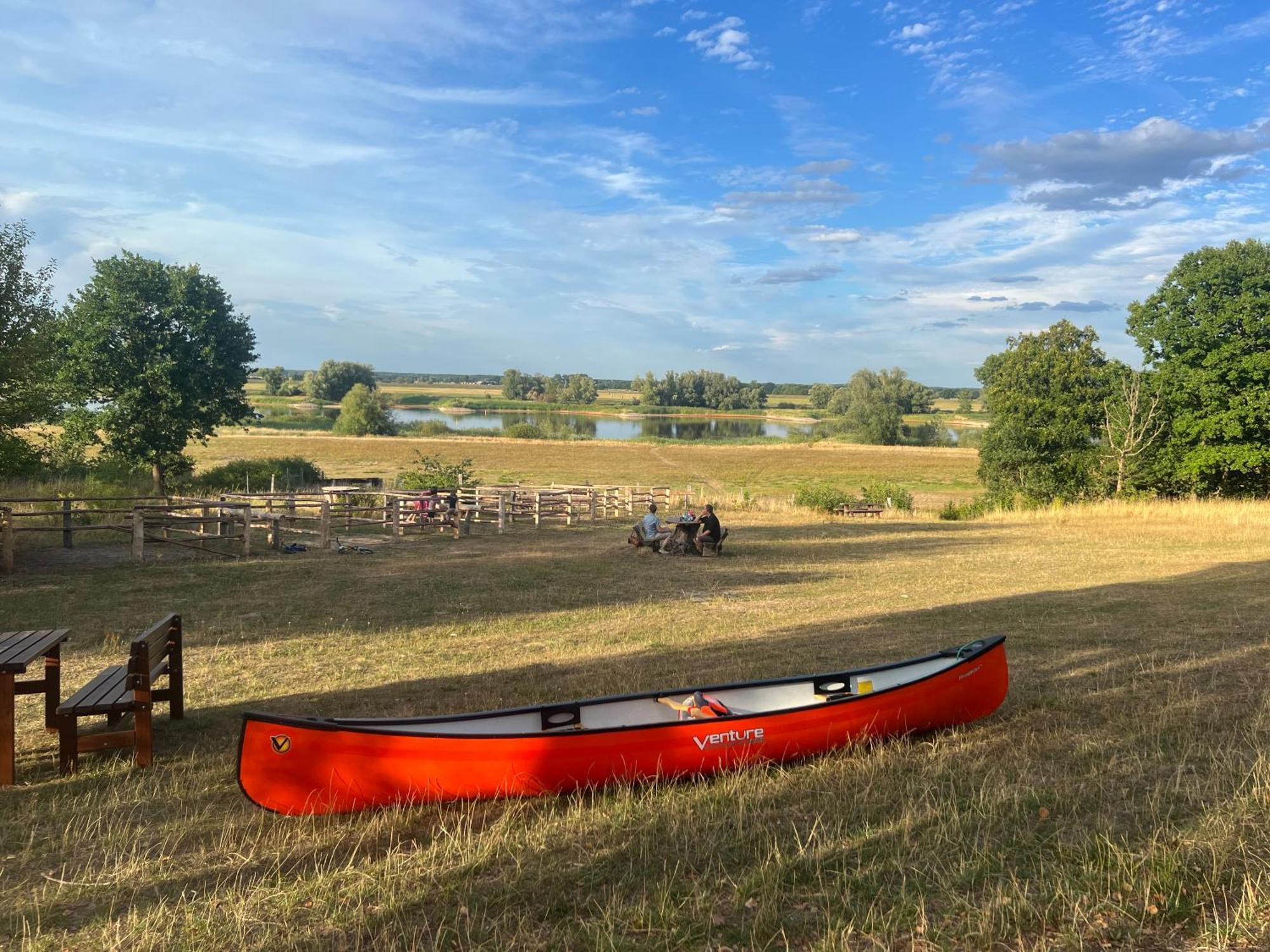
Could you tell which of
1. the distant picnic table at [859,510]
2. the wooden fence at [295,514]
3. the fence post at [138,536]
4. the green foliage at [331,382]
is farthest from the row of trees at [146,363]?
the green foliage at [331,382]

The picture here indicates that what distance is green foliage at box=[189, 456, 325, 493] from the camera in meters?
31.0

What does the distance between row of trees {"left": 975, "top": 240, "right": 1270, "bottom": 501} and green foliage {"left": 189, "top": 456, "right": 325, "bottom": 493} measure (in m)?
28.4

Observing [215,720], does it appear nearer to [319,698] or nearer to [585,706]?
[319,698]

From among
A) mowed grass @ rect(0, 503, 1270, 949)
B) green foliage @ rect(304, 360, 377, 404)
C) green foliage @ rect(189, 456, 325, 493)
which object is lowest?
mowed grass @ rect(0, 503, 1270, 949)

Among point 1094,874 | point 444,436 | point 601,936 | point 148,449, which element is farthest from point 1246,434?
point 444,436

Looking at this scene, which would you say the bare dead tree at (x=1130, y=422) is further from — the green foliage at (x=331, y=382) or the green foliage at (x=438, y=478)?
the green foliage at (x=331, y=382)

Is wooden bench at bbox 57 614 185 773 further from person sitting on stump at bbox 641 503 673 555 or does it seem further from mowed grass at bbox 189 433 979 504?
mowed grass at bbox 189 433 979 504

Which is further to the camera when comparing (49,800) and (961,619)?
(961,619)

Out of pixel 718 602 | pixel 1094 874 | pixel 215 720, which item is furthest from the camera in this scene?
pixel 718 602

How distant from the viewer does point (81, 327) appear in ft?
91.5

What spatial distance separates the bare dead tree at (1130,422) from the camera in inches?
1222

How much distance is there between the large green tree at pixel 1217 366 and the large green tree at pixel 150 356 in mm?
35167

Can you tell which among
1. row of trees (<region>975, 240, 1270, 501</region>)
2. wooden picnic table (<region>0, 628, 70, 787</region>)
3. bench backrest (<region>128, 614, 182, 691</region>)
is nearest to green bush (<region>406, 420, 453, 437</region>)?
row of trees (<region>975, 240, 1270, 501</region>)

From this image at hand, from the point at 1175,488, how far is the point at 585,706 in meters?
34.3
